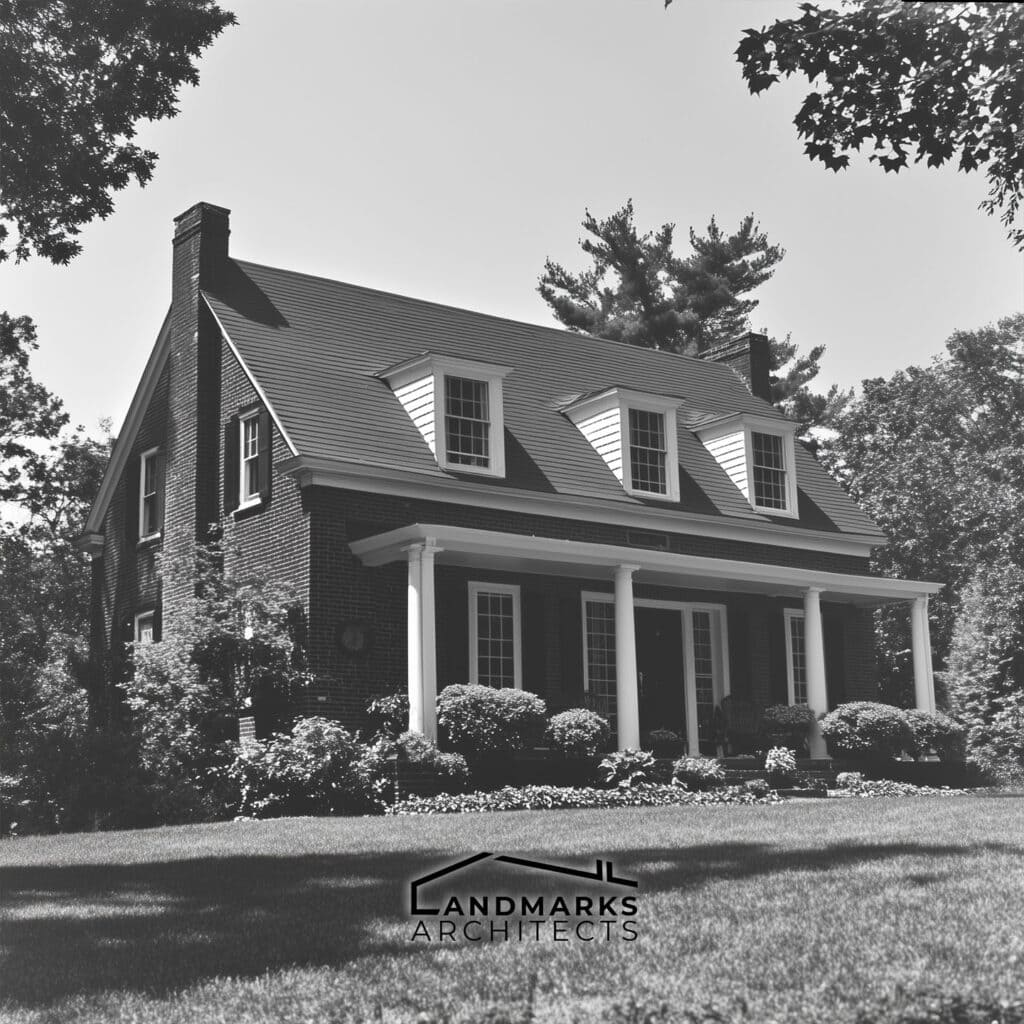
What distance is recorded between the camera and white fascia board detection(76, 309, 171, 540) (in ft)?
78.1

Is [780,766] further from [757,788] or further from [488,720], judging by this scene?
[488,720]

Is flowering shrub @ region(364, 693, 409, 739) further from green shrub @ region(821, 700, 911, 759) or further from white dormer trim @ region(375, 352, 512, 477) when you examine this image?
green shrub @ region(821, 700, 911, 759)

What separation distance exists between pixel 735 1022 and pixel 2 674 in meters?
22.9

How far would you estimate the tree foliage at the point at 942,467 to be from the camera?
115ft

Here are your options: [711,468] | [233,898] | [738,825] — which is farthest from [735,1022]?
[711,468]

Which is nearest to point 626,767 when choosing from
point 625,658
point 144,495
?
point 625,658

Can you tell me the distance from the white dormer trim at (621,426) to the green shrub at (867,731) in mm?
4773

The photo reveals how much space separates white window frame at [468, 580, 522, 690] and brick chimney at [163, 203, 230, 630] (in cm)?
449

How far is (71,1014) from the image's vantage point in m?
6.25

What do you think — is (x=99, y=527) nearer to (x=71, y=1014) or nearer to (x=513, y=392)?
(x=513, y=392)

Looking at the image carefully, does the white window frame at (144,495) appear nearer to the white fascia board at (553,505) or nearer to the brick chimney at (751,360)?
the white fascia board at (553,505)
